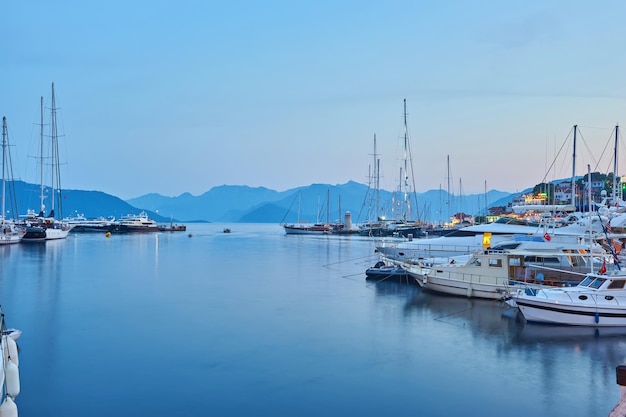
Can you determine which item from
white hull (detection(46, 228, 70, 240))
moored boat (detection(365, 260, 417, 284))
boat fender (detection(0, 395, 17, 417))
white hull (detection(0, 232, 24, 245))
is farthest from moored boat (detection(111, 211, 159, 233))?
boat fender (detection(0, 395, 17, 417))

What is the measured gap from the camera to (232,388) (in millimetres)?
13875

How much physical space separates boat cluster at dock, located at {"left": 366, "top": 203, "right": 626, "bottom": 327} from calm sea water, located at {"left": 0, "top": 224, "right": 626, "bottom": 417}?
0.69 m

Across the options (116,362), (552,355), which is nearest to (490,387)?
(552,355)

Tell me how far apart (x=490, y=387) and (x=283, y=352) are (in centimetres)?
672

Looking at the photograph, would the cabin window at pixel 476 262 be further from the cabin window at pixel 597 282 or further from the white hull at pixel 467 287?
the cabin window at pixel 597 282

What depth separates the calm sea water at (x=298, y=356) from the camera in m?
12.9

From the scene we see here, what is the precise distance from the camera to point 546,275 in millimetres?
24844

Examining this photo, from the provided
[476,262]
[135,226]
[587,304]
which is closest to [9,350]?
[587,304]

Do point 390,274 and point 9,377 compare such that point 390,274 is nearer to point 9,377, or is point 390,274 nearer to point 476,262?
point 476,262

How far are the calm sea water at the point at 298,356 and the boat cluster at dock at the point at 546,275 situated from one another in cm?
69

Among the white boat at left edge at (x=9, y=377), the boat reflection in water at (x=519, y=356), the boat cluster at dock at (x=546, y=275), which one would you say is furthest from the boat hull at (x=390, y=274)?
the white boat at left edge at (x=9, y=377)

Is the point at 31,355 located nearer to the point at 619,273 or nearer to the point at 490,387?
the point at 490,387

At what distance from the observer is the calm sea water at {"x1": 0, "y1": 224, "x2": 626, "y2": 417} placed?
12.9 m

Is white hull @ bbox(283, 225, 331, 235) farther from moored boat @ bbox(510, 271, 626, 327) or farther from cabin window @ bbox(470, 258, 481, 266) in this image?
moored boat @ bbox(510, 271, 626, 327)
